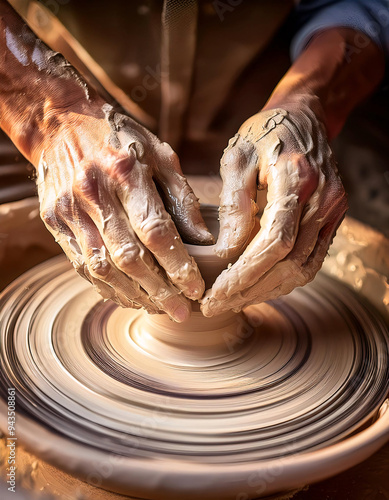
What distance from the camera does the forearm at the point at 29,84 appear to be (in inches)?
48.4

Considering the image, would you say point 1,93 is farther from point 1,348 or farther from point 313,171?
point 313,171

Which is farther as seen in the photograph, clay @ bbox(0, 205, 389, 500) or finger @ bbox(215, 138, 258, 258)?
finger @ bbox(215, 138, 258, 258)

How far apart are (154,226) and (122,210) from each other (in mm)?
97

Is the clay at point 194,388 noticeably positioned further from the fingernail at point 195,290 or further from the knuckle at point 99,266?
the knuckle at point 99,266

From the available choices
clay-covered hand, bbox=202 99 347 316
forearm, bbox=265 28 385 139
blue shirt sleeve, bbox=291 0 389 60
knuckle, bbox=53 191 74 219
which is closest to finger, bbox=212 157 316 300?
clay-covered hand, bbox=202 99 347 316

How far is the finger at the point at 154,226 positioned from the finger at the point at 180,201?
0.08m

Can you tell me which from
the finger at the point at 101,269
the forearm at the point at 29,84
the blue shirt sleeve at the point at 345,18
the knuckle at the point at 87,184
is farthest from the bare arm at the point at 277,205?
the blue shirt sleeve at the point at 345,18

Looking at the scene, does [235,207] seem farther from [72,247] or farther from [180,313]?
[72,247]

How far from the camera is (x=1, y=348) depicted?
1208 mm

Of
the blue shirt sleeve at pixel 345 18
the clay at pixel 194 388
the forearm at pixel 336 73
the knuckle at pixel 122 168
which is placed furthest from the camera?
the blue shirt sleeve at pixel 345 18

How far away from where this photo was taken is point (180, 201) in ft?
3.63

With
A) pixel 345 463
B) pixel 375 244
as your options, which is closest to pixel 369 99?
pixel 375 244

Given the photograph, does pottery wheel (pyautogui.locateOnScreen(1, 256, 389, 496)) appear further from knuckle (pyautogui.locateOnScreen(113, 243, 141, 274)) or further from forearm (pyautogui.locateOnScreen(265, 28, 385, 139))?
forearm (pyautogui.locateOnScreen(265, 28, 385, 139))

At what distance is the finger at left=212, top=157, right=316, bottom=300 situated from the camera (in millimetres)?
1020
